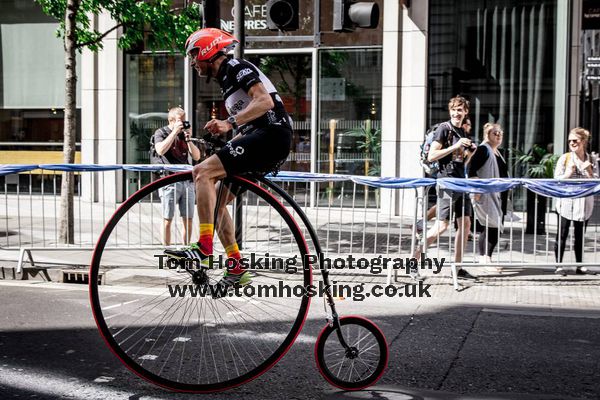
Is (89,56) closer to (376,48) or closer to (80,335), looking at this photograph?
(376,48)

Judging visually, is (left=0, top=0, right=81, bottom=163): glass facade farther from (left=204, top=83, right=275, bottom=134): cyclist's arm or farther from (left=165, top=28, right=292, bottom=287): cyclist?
(left=204, top=83, right=275, bottom=134): cyclist's arm

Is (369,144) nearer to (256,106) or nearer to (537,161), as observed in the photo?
(537,161)

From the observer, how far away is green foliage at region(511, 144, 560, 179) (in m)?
13.9

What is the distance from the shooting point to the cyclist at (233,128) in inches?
182

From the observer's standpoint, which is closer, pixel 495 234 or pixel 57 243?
pixel 495 234

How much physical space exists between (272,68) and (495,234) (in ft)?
26.9

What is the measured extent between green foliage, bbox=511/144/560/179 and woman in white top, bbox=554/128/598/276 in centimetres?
385

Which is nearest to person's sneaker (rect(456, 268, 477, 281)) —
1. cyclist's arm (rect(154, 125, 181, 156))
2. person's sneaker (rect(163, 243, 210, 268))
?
cyclist's arm (rect(154, 125, 181, 156))

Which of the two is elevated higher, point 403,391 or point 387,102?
point 387,102

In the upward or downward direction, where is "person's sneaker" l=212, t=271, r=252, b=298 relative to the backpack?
downward

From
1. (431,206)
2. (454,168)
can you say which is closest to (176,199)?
(431,206)

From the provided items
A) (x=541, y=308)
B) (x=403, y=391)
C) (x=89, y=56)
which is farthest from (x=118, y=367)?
(x=89, y=56)

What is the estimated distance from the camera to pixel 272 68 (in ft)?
55.5

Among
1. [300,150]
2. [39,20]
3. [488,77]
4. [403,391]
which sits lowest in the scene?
[403,391]
